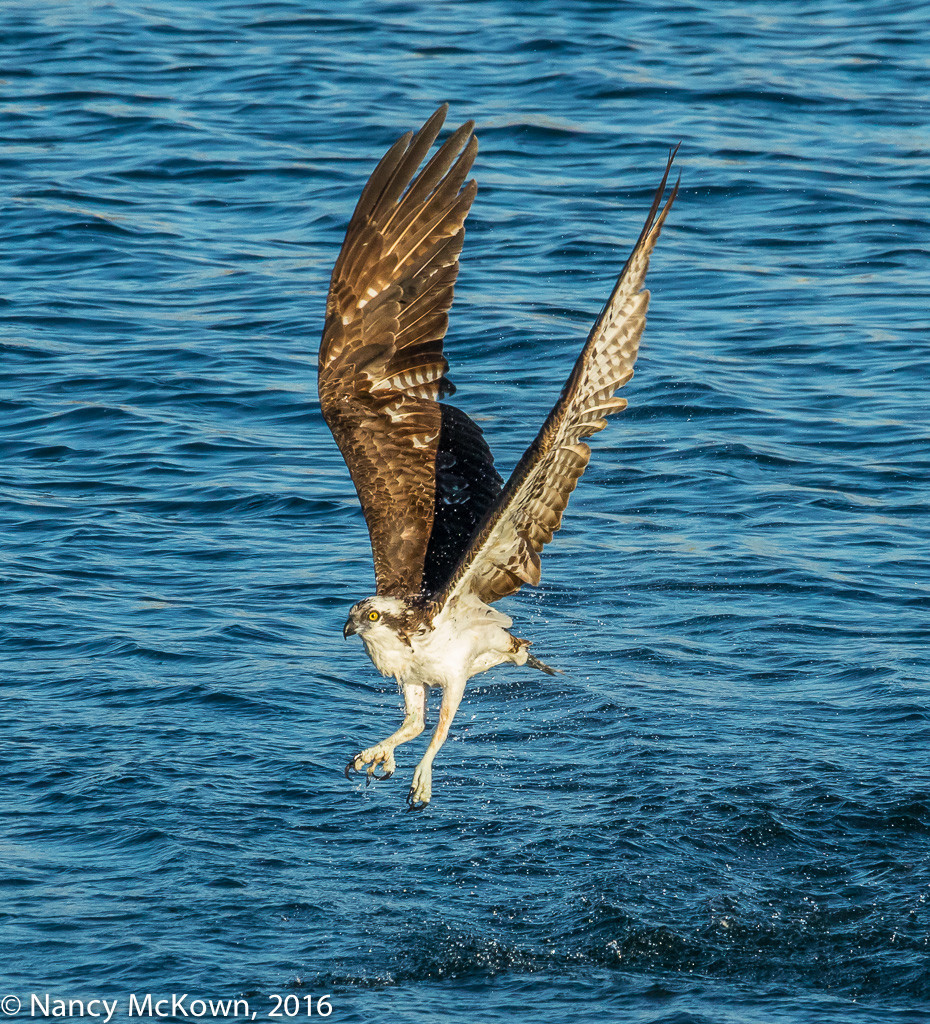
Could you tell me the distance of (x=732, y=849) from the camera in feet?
25.0

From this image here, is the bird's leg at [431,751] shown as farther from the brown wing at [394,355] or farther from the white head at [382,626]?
the brown wing at [394,355]

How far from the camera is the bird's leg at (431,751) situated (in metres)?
6.92

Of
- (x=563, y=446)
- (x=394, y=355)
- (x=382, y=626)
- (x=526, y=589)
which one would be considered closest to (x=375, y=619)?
(x=382, y=626)

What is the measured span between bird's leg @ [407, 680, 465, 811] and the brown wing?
48cm

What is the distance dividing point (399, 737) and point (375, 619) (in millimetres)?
607

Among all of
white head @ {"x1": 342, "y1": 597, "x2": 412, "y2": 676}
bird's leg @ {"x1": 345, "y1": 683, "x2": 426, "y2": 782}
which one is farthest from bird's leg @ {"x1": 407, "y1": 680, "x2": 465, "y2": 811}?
white head @ {"x1": 342, "y1": 597, "x2": 412, "y2": 676}

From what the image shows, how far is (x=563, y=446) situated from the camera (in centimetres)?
609

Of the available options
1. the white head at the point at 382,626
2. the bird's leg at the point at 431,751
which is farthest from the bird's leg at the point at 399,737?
the white head at the point at 382,626

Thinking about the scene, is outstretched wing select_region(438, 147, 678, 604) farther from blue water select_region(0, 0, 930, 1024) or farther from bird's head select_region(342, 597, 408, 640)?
blue water select_region(0, 0, 930, 1024)

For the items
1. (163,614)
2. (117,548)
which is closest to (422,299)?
(163,614)

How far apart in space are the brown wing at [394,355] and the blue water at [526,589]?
1.53 metres

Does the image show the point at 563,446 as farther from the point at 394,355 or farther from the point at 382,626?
the point at 394,355

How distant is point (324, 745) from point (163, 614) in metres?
1.79

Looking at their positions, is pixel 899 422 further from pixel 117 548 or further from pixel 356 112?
pixel 356 112
